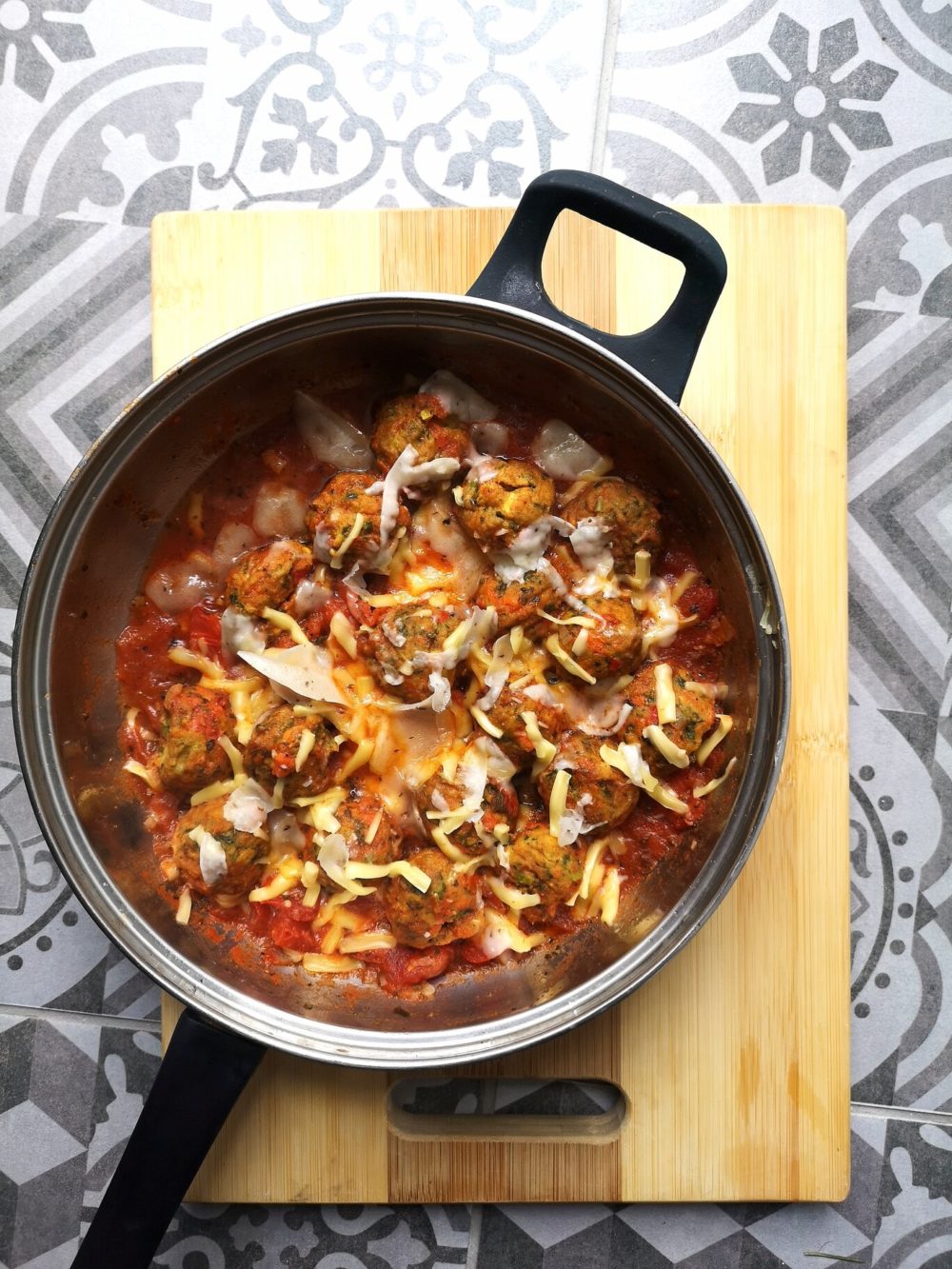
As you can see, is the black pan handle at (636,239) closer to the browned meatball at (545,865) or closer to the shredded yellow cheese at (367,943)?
the browned meatball at (545,865)

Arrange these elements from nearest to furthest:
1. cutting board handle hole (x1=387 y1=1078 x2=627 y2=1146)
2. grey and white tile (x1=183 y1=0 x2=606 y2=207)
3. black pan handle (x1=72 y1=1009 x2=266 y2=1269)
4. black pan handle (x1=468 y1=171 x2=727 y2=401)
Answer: black pan handle (x1=468 y1=171 x2=727 y2=401) → black pan handle (x1=72 y1=1009 x2=266 y2=1269) → cutting board handle hole (x1=387 y1=1078 x2=627 y2=1146) → grey and white tile (x1=183 y1=0 x2=606 y2=207)

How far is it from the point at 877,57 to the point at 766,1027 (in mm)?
2490

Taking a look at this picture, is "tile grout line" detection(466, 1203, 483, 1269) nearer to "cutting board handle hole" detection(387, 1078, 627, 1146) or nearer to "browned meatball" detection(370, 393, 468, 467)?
"cutting board handle hole" detection(387, 1078, 627, 1146)

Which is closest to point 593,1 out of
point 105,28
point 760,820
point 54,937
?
point 105,28

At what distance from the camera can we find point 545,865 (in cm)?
224

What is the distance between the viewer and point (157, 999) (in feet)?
8.38

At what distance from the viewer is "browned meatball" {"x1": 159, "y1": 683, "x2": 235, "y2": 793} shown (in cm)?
226

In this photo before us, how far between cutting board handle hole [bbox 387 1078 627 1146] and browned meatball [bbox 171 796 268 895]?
0.64m

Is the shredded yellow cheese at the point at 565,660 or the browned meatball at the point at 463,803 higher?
the shredded yellow cheese at the point at 565,660

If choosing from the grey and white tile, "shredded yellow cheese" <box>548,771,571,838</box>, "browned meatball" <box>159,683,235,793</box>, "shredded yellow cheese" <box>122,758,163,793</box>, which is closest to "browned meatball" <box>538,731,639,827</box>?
"shredded yellow cheese" <box>548,771,571,838</box>

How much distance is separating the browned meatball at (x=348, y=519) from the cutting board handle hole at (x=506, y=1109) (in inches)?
50.9

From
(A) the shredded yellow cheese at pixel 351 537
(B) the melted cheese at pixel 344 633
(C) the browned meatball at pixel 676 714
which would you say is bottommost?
(C) the browned meatball at pixel 676 714

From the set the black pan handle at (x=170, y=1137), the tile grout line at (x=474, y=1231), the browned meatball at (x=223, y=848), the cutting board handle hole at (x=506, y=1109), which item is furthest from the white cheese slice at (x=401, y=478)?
the tile grout line at (x=474, y=1231)

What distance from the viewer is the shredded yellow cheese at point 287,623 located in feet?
7.48
